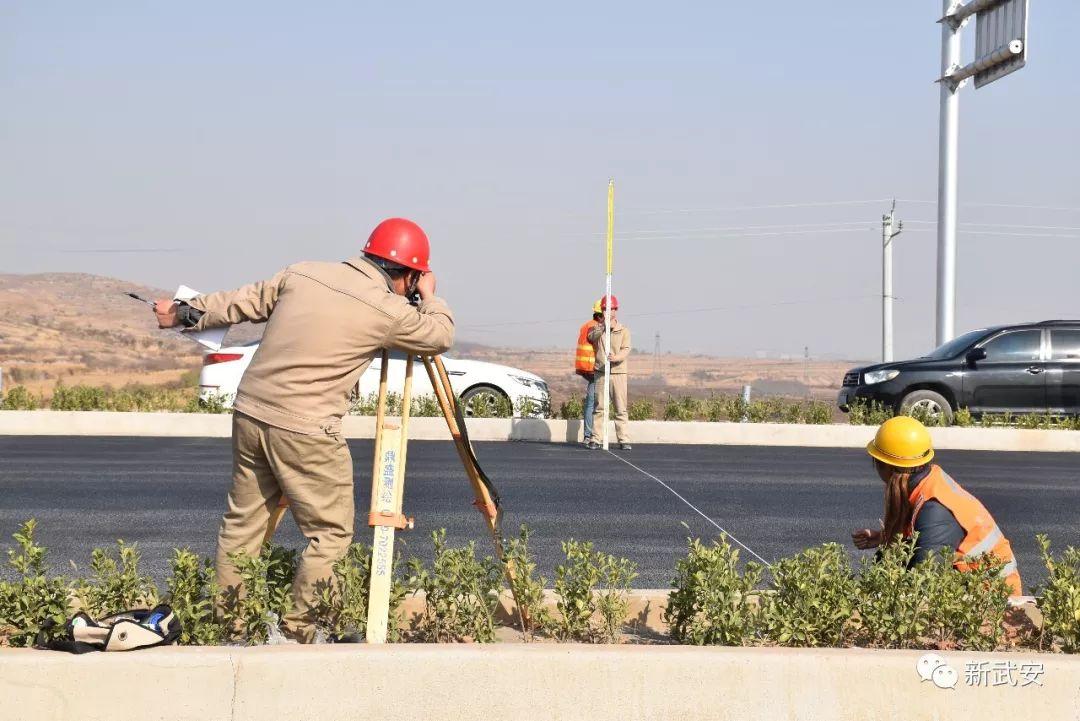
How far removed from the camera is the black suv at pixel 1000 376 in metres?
21.8

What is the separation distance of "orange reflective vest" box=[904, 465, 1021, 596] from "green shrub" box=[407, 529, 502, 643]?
6.56 feet

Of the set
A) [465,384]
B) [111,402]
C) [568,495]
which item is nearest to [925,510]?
[568,495]

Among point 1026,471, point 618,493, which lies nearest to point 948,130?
point 1026,471

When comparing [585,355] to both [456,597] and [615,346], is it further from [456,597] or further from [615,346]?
[456,597]

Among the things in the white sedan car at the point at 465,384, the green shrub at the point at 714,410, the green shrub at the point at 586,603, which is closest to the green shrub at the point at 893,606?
the green shrub at the point at 586,603

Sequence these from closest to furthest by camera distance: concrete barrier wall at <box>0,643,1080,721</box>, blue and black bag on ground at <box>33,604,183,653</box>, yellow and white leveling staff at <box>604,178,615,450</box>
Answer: concrete barrier wall at <box>0,643,1080,721</box> → blue and black bag on ground at <box>33,604,183,653</box> → yellow and white leveling staff at <box>604,178,615,450</box>

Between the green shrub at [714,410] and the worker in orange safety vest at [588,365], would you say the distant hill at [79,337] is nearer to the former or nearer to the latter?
the green shrub at [714,410]

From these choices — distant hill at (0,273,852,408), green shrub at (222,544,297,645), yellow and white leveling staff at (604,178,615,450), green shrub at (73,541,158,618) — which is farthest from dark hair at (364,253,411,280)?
distant hill at (0,273,852,408)

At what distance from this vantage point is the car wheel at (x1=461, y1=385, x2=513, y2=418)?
21.1 meters

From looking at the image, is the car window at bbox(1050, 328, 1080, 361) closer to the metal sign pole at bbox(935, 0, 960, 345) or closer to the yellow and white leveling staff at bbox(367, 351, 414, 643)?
the metal sign pole at bbox(935, 0, 960, 345)

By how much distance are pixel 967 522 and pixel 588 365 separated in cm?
1329

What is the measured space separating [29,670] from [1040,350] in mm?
19788

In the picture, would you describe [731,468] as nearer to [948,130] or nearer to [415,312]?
[415,312]

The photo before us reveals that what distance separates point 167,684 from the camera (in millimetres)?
4922
